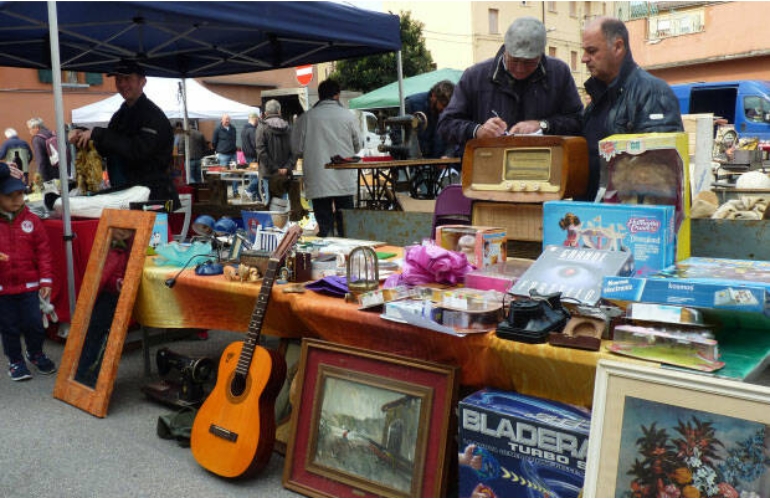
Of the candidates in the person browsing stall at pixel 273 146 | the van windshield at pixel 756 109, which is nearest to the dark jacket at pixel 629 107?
the person browsing stall at pixel 273 146

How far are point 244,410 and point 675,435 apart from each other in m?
1.57

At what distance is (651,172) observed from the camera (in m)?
2.25

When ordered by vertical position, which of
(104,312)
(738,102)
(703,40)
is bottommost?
(104,312)

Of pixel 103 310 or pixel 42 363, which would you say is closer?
pixel 103 310

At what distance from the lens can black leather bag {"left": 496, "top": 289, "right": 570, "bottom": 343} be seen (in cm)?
192

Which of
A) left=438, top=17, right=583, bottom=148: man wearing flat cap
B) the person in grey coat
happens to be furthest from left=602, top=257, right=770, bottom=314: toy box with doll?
the person in grey coat

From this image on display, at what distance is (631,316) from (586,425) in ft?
1.10

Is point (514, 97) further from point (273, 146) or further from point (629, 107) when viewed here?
point (273, 146)

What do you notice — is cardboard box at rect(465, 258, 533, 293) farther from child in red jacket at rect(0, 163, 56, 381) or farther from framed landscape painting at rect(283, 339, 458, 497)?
child in red jacket at rect(0, 163, 56, 381)

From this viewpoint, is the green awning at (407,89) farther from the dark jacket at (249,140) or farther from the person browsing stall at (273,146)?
the person browsing stall at (273,146)

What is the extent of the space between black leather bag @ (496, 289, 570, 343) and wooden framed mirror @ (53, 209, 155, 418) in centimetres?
208

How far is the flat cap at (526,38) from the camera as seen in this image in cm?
291

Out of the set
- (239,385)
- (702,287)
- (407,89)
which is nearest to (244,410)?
(239,385)

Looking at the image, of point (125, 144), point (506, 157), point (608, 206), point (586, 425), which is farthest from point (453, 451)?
point (125, 144)
